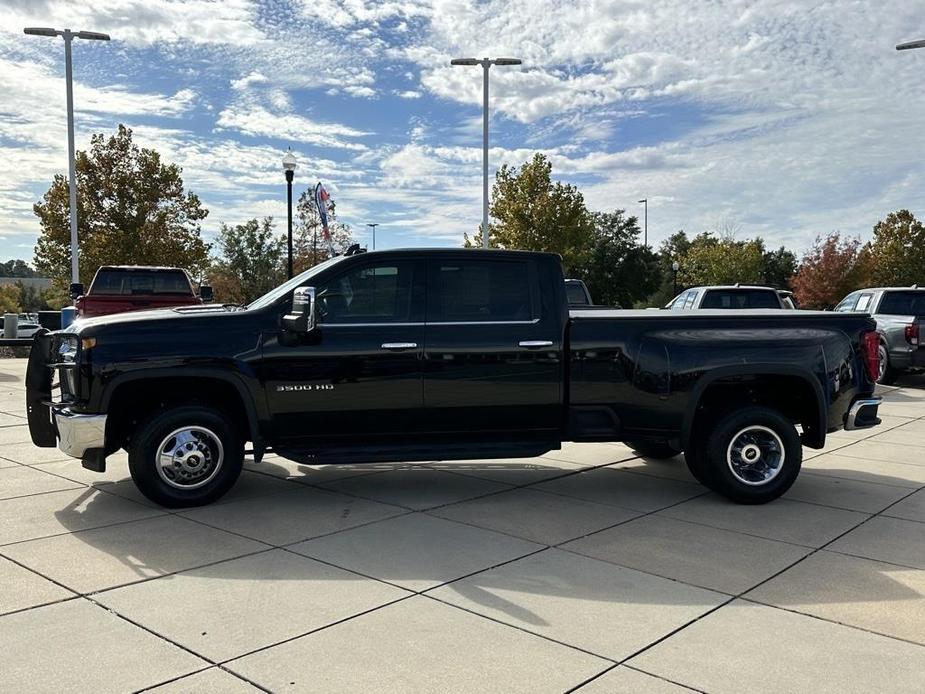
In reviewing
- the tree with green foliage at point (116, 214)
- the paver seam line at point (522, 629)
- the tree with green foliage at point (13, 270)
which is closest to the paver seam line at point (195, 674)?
the paver seam line at point (522, 629)

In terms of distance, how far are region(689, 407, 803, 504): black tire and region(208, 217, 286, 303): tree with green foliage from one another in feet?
136

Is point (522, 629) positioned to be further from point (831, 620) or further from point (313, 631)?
point (831, 620)

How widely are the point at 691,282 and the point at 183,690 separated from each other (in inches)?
2434

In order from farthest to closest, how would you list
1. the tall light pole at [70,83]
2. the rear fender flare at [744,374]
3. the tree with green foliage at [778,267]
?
the tree with green foliage at [778,267]
the tall light pole at [70,83]
the rear fender flare at [744,374]

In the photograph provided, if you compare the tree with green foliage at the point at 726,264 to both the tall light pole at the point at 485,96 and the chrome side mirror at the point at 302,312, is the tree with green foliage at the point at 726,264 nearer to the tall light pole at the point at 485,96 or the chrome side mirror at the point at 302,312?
the tall light pole at the point at 485,96

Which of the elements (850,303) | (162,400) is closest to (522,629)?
(162,400)

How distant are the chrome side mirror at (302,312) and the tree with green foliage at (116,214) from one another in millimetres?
27821

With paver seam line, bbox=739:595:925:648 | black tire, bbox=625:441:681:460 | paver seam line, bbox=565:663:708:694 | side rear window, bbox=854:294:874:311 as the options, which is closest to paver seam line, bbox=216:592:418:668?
paver seam line, bbox=565:663:708:694

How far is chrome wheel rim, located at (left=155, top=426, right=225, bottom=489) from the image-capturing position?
582 centimetres

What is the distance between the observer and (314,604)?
415 cm

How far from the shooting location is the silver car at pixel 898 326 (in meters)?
14.5

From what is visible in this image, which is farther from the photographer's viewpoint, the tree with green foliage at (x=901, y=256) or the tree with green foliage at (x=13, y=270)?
the tree with green foliage at (x=13, y=270)

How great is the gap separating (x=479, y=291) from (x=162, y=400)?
97.9 inches

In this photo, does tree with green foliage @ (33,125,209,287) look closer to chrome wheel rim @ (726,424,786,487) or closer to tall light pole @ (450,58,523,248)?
tall light pole @ (450,58,523,248)
